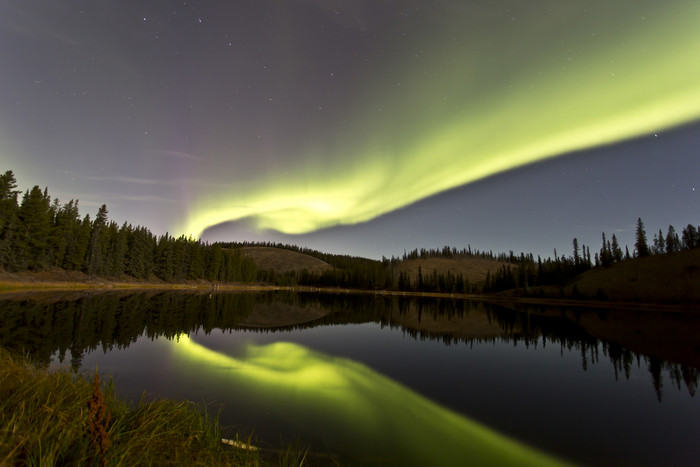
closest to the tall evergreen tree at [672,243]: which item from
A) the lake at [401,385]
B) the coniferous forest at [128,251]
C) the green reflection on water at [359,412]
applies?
the coniferous forest at [128,251]

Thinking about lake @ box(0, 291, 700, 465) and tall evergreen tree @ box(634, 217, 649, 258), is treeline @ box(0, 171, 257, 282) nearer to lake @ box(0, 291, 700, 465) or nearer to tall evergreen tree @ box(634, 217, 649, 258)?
lake @ box(0, 291, 700, 465)

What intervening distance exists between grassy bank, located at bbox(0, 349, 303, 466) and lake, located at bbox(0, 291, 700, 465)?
147 inches

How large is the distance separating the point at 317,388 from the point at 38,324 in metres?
23.3

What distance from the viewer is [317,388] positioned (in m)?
17.2

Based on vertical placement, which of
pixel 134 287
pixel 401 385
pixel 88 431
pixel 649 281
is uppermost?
pixel 649 281

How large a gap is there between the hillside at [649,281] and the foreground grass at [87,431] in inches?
5456

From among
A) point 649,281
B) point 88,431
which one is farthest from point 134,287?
point 649,281

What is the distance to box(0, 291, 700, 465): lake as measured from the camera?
38.5ft

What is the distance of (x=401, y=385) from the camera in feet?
60.5

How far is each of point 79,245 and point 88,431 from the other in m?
101

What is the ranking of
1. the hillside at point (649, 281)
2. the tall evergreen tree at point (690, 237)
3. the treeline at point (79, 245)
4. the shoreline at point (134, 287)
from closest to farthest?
the shoreline at point (134, 287)
the treeline at point (79, 245)
the hillside at point (649, 281)
the tall evergreen tree at point (690, 237)

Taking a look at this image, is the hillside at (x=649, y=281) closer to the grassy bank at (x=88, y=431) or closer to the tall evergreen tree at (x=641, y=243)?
the tall evergreen tree at (x=641, y=243)

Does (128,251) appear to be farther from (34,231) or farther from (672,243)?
(672,243)

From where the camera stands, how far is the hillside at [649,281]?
111 meters
